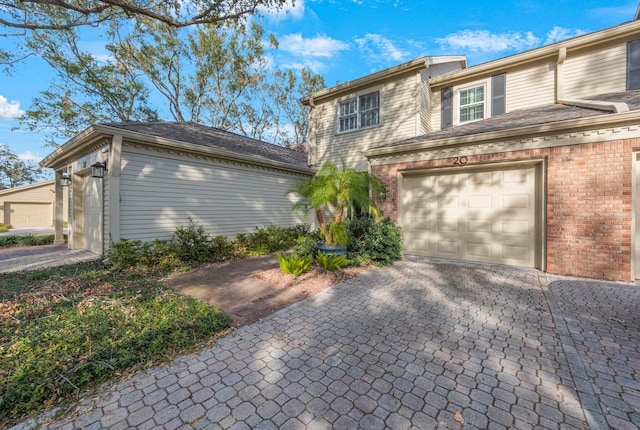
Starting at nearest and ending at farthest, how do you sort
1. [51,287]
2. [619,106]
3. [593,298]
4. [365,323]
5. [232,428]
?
[232,428] < [365,323] < [593,298] < [51,287] < [619,106]

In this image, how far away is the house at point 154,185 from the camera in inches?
252

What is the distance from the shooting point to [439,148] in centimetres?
671

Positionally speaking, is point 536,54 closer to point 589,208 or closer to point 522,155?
point 522,155

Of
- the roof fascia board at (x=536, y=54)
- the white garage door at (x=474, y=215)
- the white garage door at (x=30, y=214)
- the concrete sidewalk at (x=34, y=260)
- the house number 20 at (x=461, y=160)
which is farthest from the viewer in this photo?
the white garage door at (x=30, y=214)

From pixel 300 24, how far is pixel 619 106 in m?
9.44

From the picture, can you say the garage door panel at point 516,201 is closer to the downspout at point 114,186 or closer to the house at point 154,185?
the house at point 154,185

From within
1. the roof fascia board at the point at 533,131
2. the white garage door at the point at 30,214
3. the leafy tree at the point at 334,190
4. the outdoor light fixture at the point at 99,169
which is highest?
the roof fascia board at the point at 533,131

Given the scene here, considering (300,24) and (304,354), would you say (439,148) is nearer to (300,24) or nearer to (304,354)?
(304,354)

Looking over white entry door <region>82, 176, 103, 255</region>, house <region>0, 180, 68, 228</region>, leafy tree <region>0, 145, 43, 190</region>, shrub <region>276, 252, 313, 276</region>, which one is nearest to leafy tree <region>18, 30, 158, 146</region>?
house <region>0, 180, 68, 228</region>

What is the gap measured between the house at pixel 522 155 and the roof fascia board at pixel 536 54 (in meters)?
0.03

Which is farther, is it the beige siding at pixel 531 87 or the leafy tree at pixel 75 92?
the leafy tree at pixel 75 92

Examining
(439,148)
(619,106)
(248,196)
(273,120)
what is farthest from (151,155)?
(273,120)

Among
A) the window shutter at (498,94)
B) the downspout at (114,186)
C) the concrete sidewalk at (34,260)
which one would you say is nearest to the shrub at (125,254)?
the downspout at (114,186)

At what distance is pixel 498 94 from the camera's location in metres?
8.73
